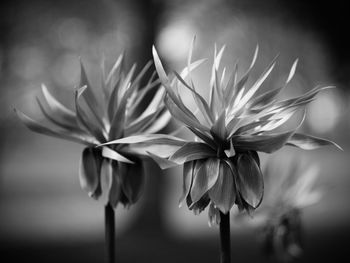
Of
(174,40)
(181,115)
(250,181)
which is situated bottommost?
(250,181)

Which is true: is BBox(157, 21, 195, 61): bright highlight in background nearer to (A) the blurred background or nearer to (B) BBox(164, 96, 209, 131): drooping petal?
(A) the blurred background

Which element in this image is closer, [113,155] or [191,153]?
[191,153]

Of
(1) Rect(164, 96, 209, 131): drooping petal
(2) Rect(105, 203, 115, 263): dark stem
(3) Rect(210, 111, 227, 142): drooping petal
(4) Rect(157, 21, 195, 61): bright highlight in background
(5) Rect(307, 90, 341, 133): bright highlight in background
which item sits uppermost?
(4) Rect(157, 21, 195, 61): bright highlight in background

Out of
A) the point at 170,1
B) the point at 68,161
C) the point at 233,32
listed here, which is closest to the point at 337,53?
the point at 233,32

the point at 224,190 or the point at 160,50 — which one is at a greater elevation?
the point at 160,50

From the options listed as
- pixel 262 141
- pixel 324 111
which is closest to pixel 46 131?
pixel 262 141

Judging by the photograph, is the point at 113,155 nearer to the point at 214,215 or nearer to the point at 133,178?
the point at 133,178

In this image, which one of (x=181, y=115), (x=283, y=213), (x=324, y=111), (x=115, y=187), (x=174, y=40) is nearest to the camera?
(x=181, y=115)

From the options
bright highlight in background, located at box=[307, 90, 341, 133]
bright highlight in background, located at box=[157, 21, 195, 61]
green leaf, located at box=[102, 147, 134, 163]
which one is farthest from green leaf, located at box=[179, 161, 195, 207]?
bright highlight in background, located at box=[157, 21, 195, 61]

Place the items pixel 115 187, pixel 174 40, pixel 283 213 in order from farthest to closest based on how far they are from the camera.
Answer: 1. pixel 174 40
2. pixel 283 213
3. pixel 115 187
